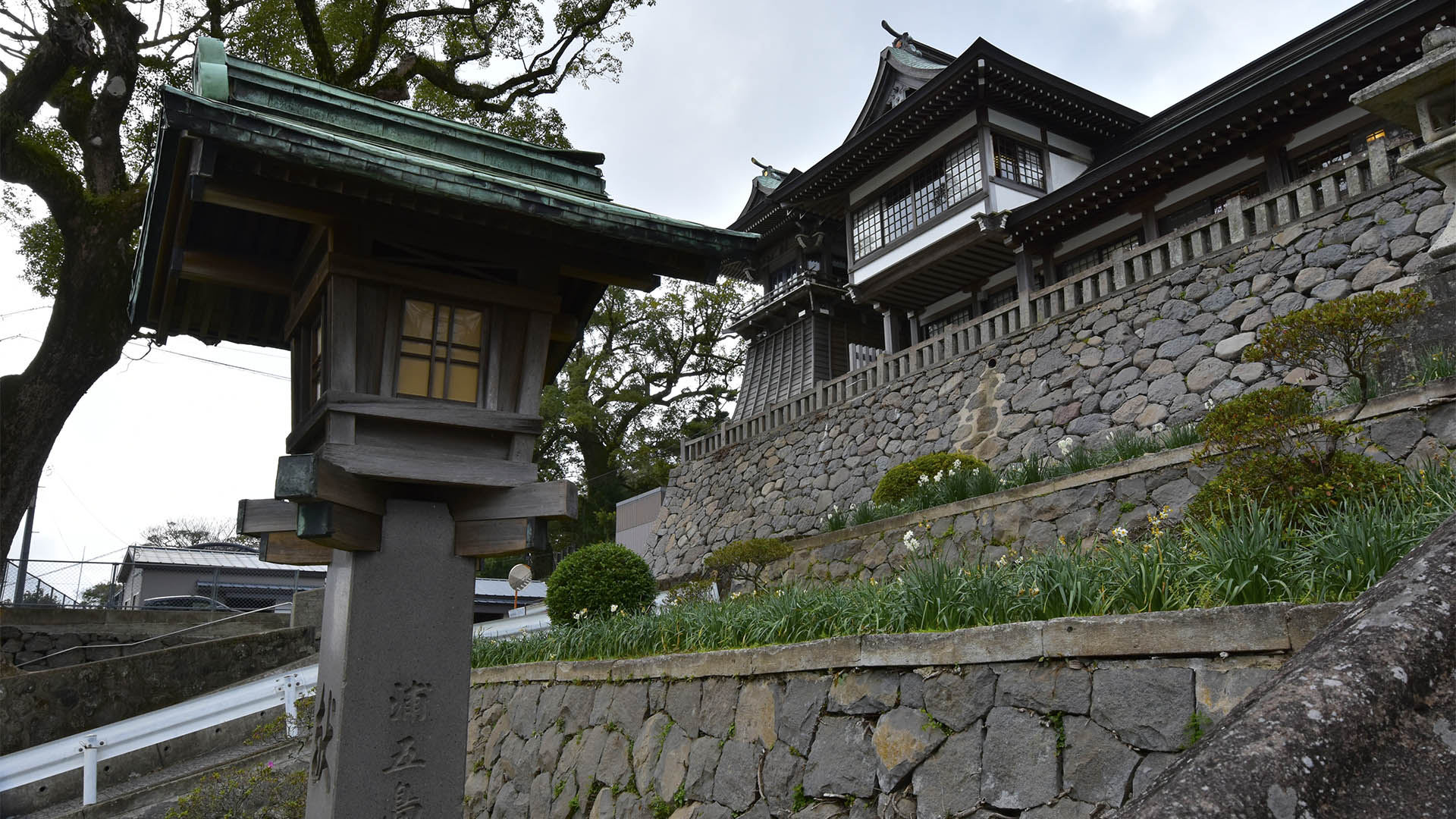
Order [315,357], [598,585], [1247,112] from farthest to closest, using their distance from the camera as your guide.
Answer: [1247,112]
[598,585]
[315,357]

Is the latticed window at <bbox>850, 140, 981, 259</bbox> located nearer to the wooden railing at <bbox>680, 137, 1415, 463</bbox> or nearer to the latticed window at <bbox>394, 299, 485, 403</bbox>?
the wooden railing at <bbox>680, 137, 1415, 463</bbox>

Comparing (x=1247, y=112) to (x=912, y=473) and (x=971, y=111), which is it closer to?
(x=971, y=111)

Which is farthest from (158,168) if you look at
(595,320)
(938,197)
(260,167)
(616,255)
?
(595,320)

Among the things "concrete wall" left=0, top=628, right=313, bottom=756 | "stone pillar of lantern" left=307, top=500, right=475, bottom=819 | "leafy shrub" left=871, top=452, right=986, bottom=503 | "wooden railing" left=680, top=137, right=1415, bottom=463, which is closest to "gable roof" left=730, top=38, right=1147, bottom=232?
"wooden railing" left=680, top=137, right=1415, bottom=463

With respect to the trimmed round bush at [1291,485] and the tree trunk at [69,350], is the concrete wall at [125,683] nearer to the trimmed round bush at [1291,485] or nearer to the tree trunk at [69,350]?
the tree trunk at [69,350]

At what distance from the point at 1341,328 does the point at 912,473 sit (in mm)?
7153

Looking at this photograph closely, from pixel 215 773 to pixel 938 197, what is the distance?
16605 millimetres

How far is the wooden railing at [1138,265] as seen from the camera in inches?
481

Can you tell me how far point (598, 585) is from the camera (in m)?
10.5

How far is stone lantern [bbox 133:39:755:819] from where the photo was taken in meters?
5.31

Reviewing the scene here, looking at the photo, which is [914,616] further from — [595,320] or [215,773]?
[595,320]

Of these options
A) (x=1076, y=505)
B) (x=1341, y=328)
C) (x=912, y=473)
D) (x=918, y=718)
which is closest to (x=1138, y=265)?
(x=912, y=473)

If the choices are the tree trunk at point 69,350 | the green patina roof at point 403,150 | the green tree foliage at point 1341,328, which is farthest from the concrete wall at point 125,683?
the green tree foliage at point 1341,328

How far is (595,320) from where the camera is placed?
30719 millimetres
